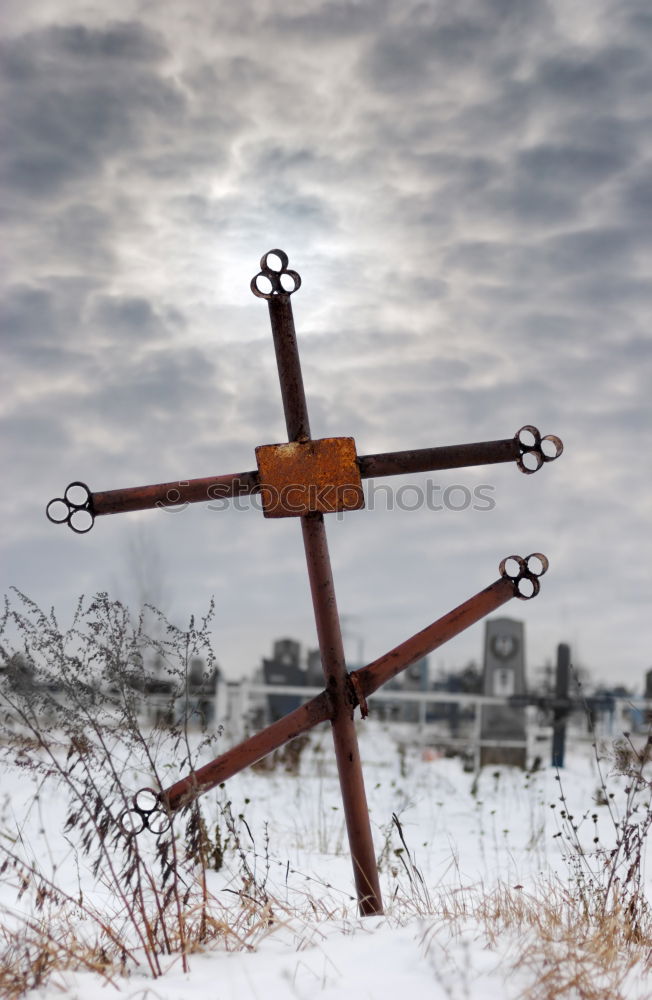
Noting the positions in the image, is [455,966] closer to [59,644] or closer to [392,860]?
[59,644]

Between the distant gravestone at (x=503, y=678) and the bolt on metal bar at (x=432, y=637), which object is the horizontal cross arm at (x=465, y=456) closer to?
the bolt on metal bar at (x=432, y=637)

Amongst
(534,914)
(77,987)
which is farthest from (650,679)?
(77,987)

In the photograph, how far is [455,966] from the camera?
9.19 feet

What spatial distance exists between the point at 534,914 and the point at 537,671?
20.8 m

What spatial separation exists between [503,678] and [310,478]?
9.68m

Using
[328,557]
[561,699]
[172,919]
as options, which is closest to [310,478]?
[328,557]

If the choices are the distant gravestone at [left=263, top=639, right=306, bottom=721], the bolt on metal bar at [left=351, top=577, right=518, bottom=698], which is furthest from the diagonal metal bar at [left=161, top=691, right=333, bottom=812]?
the distant gravestone at [left=263, top=639, right=306, bottom=721]

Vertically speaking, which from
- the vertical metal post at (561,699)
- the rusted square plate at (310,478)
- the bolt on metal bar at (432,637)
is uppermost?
the rusted square plate at (310,478)

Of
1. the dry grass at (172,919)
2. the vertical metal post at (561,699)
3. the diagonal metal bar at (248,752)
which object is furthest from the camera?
the vertical metal post at (561,699)

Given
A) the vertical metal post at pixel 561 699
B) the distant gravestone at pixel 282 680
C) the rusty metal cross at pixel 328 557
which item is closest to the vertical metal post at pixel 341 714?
the rusty metal cross at pixel 328 557

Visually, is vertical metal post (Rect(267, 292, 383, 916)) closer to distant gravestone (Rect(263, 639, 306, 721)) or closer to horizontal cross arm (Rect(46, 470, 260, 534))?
horizontal cross arm (Rect(46, 470, 260, 534))

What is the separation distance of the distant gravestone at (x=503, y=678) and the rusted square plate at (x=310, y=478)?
29.0ft

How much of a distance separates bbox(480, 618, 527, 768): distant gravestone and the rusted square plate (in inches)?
348

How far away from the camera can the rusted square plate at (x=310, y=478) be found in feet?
11.7
